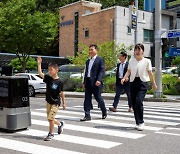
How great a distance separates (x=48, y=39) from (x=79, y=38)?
12.8 m

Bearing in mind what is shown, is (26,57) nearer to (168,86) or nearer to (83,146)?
(168,86)

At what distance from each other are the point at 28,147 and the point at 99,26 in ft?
110

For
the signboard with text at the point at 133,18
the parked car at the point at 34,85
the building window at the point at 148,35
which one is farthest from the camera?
the building window at the point at 148,35

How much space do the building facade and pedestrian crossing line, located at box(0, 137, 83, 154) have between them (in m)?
28.0

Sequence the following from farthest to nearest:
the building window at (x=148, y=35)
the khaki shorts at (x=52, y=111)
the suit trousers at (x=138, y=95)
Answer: the building window at (x=148, y=35), the suit trousers at (x=138, y=95), the khaki shorts at (x=52, y=111)

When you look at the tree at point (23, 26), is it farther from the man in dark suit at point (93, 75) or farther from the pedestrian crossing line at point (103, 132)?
the pedestrian crossing line at point (103, 132)

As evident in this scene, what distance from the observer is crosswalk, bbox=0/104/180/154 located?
561 centimetres

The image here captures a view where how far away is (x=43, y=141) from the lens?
6.06 m

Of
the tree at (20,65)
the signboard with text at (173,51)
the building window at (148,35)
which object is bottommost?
the tree at (20,65)

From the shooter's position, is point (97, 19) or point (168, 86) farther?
point (97, 19)

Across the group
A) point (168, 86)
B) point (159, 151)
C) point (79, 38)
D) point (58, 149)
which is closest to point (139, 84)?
point (159, 151)

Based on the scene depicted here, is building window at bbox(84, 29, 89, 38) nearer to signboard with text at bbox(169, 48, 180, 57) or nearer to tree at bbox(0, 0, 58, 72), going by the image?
tree at bbox(0, 0, 58, 72)

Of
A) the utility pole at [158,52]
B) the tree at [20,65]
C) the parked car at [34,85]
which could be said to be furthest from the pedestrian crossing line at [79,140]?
the tree at [20,65]

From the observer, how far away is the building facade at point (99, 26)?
120 ft
